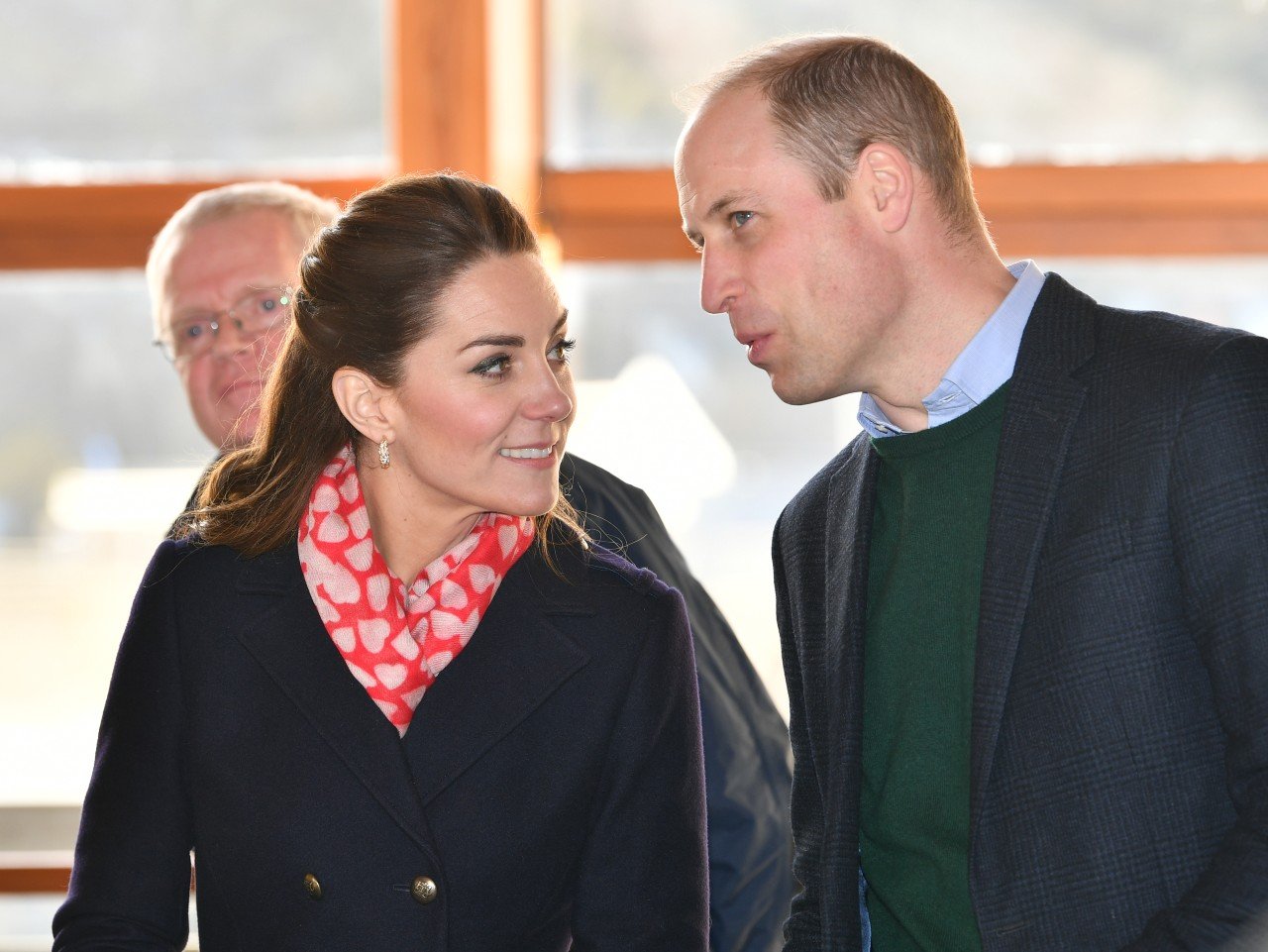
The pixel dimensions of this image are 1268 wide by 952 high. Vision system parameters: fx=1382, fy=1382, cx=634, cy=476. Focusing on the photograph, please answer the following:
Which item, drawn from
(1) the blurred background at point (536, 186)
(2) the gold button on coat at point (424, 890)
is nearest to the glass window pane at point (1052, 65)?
(1) the blurred background at point (536, 186)

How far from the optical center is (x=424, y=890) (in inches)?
67.6

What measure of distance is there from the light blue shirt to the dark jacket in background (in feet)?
1.94

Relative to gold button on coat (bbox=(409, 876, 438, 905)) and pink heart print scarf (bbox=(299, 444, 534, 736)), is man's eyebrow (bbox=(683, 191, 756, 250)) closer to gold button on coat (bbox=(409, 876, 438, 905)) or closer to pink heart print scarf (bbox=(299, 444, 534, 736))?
pink heart print scarf (bbox=(299, 444, 534, 736))

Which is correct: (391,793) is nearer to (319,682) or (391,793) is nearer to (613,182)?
(319,682)

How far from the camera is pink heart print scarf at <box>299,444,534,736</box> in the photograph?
1.84 metres

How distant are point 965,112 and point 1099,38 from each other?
0.35 meters

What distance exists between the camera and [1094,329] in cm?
158

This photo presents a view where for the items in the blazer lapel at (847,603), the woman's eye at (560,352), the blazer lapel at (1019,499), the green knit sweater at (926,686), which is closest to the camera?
the blazer lapel at (1019,499)

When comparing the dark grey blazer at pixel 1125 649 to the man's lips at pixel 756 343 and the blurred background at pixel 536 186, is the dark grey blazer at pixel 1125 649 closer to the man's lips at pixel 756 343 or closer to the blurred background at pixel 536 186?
the man's lips at pixel 756 343

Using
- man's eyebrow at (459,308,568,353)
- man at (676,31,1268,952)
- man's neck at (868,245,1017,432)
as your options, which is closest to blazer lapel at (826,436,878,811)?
man at (676,31,1268,952)

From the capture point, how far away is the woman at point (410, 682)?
5.75ft

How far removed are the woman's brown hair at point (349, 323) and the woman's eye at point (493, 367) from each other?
3.4 inches

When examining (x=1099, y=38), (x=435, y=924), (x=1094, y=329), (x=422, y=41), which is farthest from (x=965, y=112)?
(x=435, y=924)

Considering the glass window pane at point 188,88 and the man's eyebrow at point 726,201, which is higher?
the glass window pane at point 188,88
